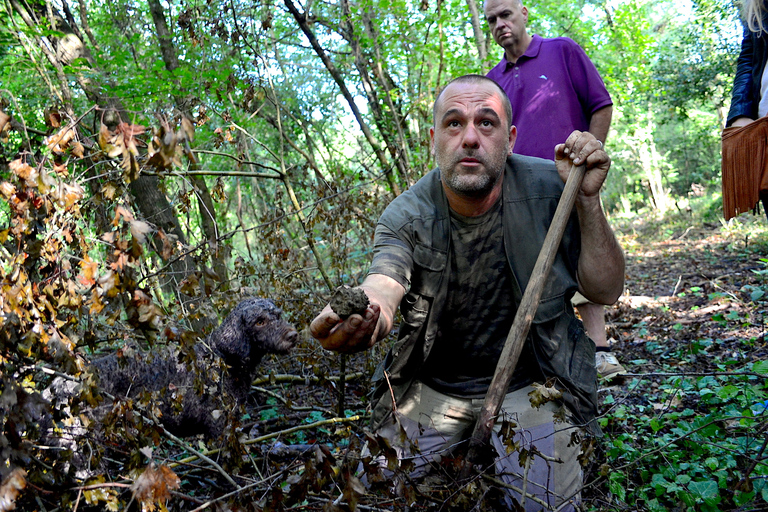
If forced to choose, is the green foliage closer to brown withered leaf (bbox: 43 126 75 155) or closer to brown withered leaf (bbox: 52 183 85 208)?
brown withered leaf (bbox: 52 183 85 208)

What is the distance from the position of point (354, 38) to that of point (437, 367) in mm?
4554

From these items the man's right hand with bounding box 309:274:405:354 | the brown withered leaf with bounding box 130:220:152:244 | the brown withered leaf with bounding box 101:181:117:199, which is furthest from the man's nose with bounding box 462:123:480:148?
the brown withered leaf with bounding box 101:181:117:199

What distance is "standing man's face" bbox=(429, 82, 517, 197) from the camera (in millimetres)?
2998

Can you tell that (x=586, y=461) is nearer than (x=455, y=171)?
Yes

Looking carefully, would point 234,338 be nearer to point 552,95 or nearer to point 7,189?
point 7,189

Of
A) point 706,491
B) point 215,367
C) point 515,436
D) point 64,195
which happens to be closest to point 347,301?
point 64,195

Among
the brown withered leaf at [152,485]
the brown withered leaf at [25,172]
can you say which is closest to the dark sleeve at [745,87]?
the brown withered leaf at [152,485]

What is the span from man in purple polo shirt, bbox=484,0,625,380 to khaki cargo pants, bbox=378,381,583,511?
5.53 ft

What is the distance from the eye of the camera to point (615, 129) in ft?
78.6

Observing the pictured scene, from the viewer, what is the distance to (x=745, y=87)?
137 inches

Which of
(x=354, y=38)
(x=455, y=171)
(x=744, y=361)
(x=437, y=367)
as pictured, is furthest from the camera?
(x=354, y=38)

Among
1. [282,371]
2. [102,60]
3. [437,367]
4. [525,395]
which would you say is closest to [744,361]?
[525,395]

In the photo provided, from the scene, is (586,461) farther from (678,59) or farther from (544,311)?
(678,59)

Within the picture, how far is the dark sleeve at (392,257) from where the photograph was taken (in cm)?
282
